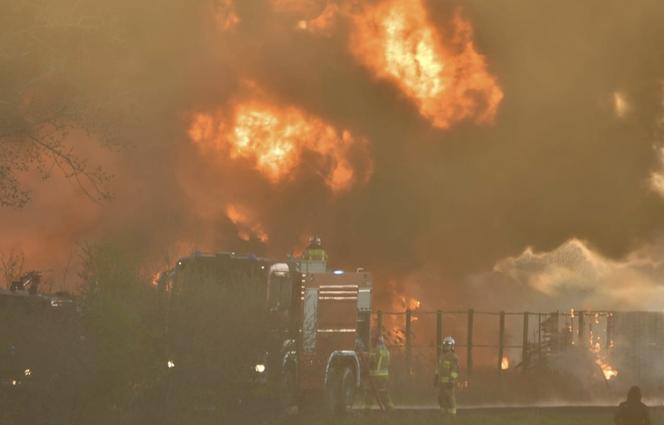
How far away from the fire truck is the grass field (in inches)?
31.1

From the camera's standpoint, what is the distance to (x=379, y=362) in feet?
113

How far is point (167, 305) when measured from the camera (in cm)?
2542

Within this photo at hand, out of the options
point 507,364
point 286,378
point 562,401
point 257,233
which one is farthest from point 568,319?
point 286,378

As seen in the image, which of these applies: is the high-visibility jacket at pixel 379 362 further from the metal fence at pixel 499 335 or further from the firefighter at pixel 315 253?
the metal fence at pixel 499 335

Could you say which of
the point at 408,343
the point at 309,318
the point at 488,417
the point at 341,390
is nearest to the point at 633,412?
the point at 309,318

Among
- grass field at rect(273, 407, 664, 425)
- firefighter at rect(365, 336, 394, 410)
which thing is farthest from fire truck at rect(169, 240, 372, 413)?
grass field at rect(273, 407, 664, 425)

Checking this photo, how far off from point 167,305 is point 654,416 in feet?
52.1

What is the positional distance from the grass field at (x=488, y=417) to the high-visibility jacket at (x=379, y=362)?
117 centimetres

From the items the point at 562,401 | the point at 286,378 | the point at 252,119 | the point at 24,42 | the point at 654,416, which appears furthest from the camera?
the point at 252,119

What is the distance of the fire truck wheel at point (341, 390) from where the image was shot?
32656 mm

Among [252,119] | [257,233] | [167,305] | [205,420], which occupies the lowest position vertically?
[205,420]

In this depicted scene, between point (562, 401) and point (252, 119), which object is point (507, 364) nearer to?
point (562, 401)

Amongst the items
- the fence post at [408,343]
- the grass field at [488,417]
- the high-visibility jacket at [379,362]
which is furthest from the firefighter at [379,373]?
the fence post at [408,343]

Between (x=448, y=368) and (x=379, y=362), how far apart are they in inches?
84.4
